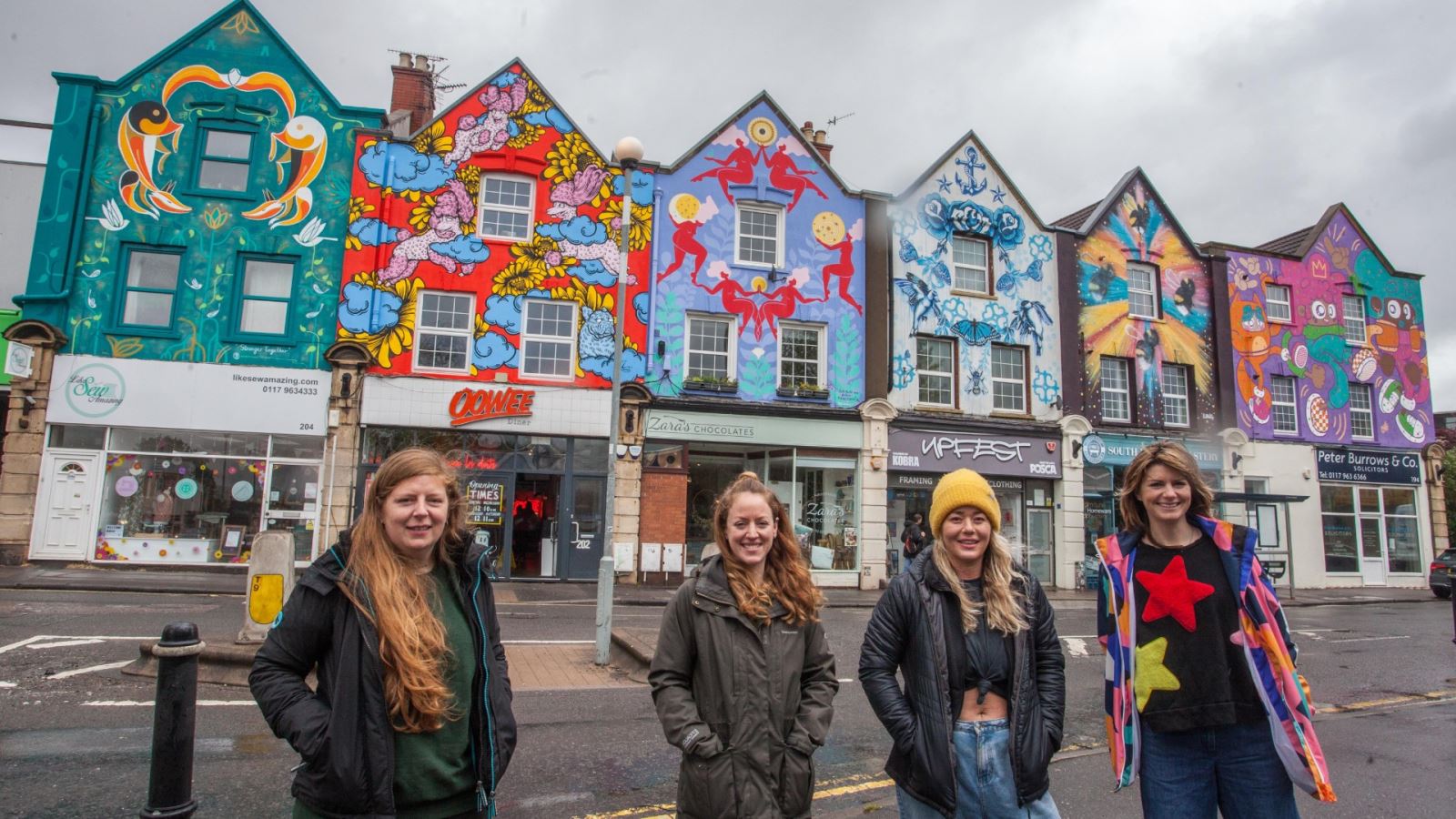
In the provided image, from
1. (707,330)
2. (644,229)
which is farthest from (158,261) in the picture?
(707,330)

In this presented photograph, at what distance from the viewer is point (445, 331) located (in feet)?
58.5

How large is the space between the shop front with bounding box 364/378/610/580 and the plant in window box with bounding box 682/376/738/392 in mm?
1874

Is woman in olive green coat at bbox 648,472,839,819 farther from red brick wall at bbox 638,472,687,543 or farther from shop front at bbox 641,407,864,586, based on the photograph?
red brick wall at bbox 638,472,687,543

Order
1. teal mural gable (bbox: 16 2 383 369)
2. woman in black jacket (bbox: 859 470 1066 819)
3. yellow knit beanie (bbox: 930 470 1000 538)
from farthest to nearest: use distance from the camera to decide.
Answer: teal mural gable (bbox: 16 2 383 369) < yellow knit beanie (bbox: 930 470 1000 538) < woman in black jacket (bbox: 859 470 1066 819)

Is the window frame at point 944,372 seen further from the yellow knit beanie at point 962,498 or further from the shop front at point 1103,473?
the yellow knit beanie at point 962,498

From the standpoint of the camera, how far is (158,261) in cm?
1714

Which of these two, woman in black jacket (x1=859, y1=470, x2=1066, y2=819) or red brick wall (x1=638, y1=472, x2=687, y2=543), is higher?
red brick wall (x1=638, y1=472, x2=687, y2=543)

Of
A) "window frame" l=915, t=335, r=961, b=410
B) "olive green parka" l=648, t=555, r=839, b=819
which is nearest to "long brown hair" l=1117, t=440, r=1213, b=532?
"olive green parka" l=648, t=555, r=839, b=819

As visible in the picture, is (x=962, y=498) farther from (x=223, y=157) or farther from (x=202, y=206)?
(x=223, y=157)

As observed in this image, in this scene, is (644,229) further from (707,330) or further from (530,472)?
(530,472)

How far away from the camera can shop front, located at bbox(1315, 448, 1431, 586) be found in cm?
2355

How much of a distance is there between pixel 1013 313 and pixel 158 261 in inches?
754

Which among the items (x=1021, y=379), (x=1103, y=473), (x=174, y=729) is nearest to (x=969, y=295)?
(x=1021, y=379)

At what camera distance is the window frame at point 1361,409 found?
2442cm
